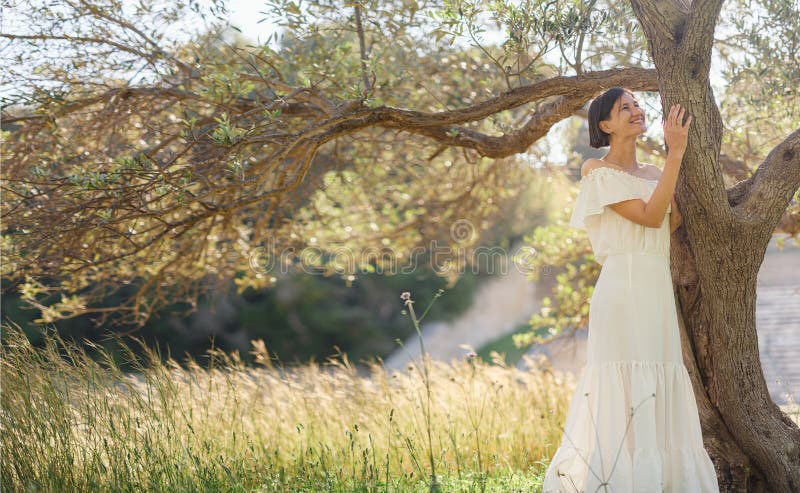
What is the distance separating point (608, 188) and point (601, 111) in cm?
41

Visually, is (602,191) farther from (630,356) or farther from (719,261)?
(630,356)

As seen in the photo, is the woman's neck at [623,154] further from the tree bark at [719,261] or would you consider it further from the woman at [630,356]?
the tree bark at [719,261]

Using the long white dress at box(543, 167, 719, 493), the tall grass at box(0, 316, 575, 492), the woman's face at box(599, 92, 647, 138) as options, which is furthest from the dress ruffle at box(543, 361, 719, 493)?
the woman's face at box(599, 92, 647, 138)

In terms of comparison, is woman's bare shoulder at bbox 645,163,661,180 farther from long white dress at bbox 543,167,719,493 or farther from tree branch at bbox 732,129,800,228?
tree branch at bbox 732,129,800,228

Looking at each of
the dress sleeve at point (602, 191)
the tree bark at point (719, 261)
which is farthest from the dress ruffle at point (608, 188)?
the tree bark at point (719, 261)

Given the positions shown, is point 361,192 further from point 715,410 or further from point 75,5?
point 715,410

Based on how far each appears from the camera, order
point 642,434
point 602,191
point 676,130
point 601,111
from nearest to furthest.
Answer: point 676,130
point 642,434
point 602,191
point 601,111

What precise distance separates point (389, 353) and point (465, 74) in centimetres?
1439

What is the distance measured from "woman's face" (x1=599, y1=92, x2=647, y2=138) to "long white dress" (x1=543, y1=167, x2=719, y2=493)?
22cm

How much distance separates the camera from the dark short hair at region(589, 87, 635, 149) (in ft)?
12.6

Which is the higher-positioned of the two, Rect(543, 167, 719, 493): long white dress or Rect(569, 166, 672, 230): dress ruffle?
Rect(569, 166, 672, 230): dress ruffle

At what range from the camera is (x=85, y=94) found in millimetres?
4883

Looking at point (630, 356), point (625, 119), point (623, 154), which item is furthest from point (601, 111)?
point (630, 356)

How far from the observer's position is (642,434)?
3.60 metres
